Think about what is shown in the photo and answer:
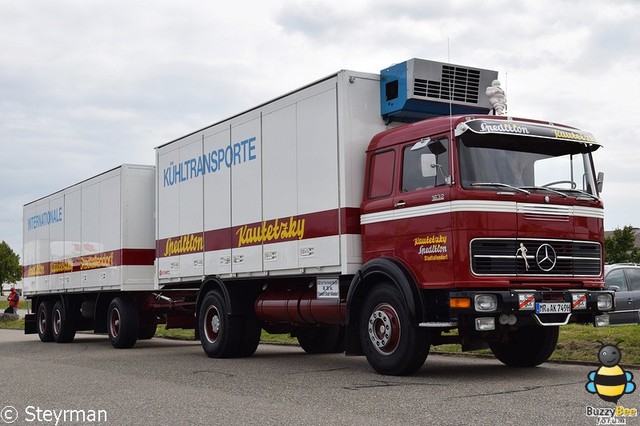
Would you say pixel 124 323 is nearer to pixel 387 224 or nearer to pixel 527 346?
pixel 387 224

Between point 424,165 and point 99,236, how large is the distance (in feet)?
36.4

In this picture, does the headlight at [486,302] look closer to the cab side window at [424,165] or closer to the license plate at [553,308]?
the license plate at [553,308]

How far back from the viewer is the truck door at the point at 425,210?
9.89 meters

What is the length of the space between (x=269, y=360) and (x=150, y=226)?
19.2ft

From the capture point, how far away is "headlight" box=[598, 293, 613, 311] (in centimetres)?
1048

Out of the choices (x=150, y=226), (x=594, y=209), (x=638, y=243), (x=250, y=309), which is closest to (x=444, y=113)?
(x=594, y=209)

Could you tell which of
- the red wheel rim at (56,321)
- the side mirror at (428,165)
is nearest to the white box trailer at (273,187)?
the side mirror at (428,165)

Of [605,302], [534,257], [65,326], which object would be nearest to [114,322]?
[65,326]

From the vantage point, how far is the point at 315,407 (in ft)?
26.6

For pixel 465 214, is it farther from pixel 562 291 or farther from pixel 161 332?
pixel 161 332

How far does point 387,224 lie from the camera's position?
10.8 meters

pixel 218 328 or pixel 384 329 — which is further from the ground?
pixel 384 329

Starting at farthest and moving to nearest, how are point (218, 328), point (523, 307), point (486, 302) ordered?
point (218, 328), point (523, 307), point (486, 302)

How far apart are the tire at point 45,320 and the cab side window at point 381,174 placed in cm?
1328
